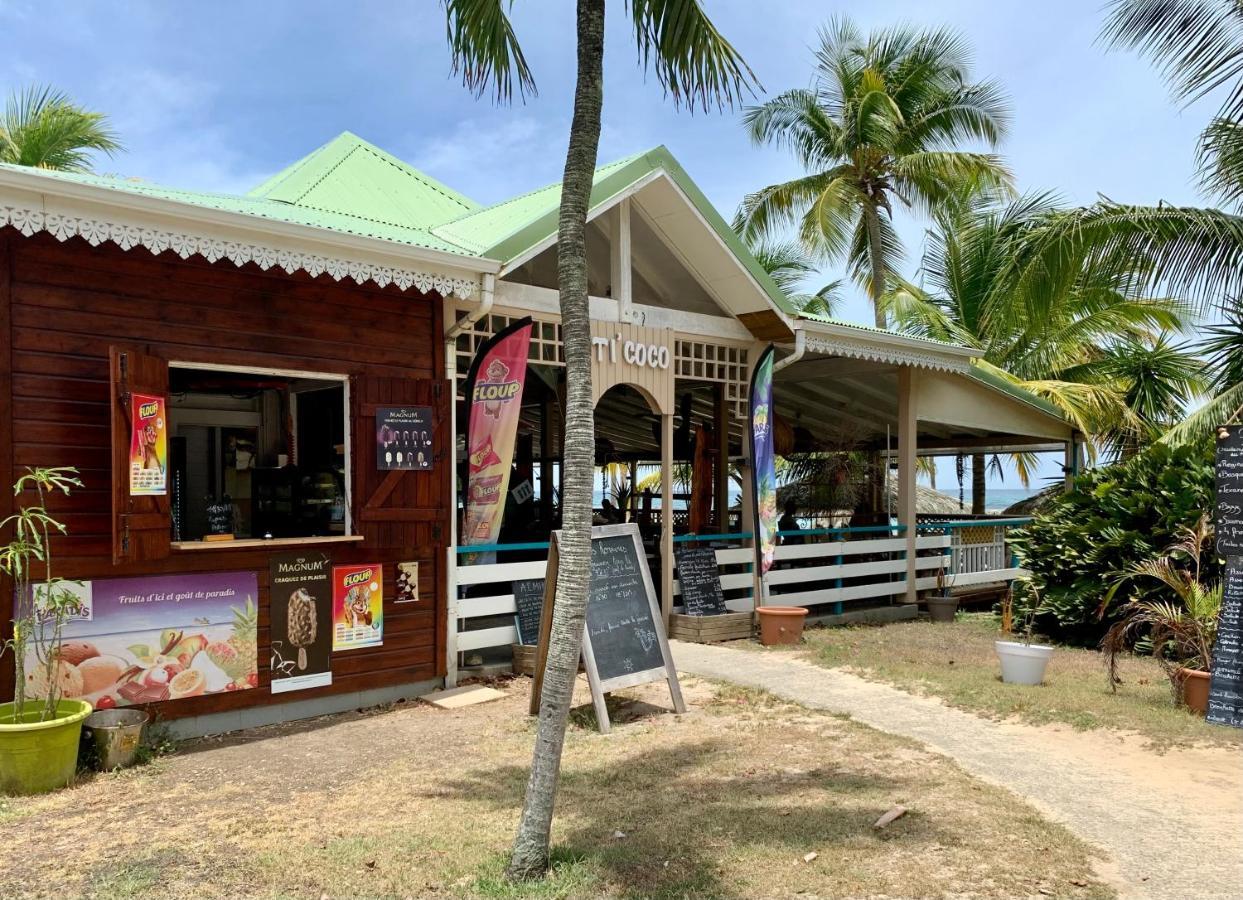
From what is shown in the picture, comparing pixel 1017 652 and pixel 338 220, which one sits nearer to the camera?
pixel 338 220

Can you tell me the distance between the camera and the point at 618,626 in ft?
23.2

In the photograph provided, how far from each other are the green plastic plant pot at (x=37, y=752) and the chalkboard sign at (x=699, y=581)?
19.3 feet

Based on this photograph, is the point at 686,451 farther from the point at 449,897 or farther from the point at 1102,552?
the point at 449,897

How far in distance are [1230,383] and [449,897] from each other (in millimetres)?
10548

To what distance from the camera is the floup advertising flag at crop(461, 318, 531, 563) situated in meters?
7.91

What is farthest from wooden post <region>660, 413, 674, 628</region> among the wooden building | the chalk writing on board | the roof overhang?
the chalk writing on board

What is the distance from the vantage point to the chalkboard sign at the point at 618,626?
21.9 feet

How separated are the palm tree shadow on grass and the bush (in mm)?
5555

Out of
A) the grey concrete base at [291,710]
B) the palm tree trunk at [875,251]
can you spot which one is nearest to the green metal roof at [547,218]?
the grey concrete base at [291,710]

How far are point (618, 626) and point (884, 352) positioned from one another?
5.68m

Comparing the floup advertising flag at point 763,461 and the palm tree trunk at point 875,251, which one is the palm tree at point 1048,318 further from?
the floup advertising flag at point 763,461

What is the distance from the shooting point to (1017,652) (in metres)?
7.97

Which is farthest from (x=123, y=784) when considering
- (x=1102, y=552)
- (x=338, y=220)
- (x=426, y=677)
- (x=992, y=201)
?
(x=992, y=201)

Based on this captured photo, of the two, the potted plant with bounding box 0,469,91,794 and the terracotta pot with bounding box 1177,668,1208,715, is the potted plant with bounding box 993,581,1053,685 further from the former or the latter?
the potted plant with bounding box 0,469,91,794
